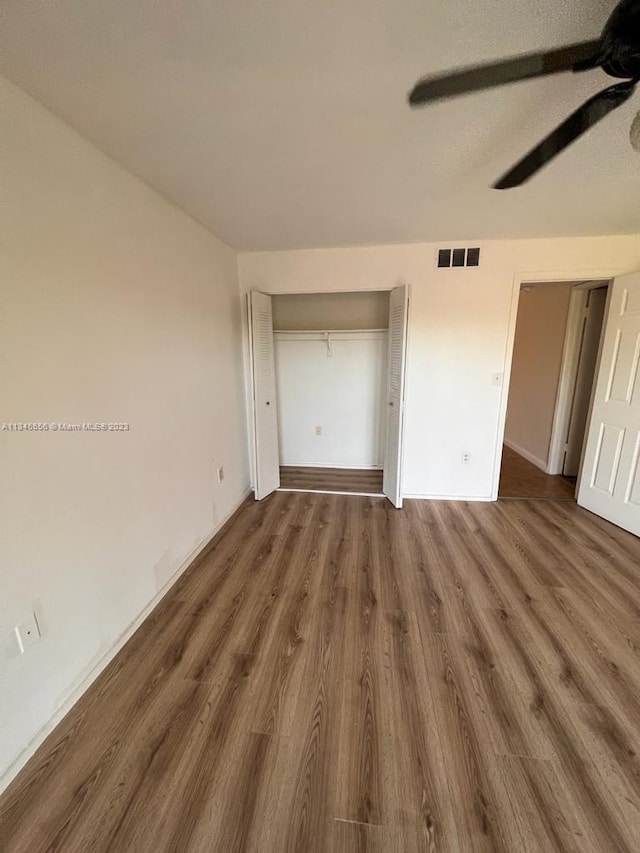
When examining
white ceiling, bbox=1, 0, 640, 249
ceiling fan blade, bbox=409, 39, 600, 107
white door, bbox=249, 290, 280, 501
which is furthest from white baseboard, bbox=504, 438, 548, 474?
ceiling fan blade, bbox=409, 39, 600, 107

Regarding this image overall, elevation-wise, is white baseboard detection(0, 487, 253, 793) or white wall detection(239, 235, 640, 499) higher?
white wall detection(239, 235, 640, 499)

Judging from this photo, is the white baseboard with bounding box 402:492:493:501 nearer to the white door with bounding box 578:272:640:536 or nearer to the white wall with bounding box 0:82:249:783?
the white door with bounding box 578:272:640:536

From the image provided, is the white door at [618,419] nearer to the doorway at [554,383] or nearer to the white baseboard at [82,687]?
the doorway at [554,383]

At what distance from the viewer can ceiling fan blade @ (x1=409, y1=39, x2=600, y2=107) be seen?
0.94m

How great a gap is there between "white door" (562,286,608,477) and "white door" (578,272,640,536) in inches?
24.3

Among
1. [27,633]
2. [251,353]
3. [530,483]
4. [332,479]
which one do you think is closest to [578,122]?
[251,353]

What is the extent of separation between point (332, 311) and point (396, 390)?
1.49 meters

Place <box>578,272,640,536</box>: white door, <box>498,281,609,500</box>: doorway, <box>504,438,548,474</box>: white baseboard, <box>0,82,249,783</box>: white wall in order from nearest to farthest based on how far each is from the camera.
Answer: <box>0,82,249,783</box>: white wall < <box>578,272,640,536</box>: white door < <box>498,281,609,500</box>: doorway < <box>504,438,548,474</box>: white baseboard

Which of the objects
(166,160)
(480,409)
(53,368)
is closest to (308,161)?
(166,160)

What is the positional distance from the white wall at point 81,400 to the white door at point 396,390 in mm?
1661

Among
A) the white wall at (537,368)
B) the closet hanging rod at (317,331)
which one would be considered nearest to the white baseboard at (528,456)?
the white wall at (537,368)

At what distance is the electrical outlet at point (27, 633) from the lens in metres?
1.21

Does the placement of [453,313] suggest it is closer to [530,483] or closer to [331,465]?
[530,483]

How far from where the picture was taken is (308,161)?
5.32 feet
